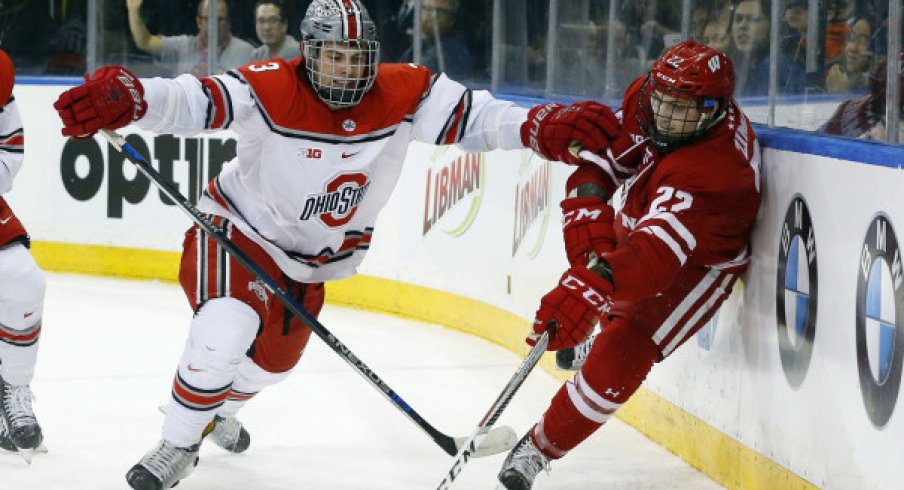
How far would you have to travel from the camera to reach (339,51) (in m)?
3.24

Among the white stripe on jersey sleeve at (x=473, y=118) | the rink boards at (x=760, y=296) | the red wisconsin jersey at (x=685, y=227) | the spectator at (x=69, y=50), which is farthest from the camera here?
the spectator at (x=69, y=50)

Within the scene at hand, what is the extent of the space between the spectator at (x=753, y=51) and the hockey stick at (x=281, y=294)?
1.10 m

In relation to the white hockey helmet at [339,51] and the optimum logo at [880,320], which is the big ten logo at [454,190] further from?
the optimum logo at [880,320]

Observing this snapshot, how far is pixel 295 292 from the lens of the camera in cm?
350

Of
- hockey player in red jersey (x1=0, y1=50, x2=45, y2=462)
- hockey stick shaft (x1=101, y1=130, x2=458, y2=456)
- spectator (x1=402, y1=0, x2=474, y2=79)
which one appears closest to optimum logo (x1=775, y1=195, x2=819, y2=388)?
hockey stick shaft (x1=101, y1=130, x2=458, y2=456)

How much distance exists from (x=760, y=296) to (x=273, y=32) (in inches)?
145

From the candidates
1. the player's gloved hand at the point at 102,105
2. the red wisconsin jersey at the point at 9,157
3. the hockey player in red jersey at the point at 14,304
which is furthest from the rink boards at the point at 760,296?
the red wisconsin jersey at the point at 9,157

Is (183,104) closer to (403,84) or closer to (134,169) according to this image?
(403,84)

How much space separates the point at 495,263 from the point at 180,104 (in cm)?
236

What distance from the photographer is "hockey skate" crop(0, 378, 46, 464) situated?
3650 millimetres

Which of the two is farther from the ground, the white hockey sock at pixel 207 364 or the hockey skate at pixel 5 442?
the white hockey sock at pixel 207 364

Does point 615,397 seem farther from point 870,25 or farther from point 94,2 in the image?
point 94,2

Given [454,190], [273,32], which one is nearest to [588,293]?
[454,190]

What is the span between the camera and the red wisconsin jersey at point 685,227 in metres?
3.15
